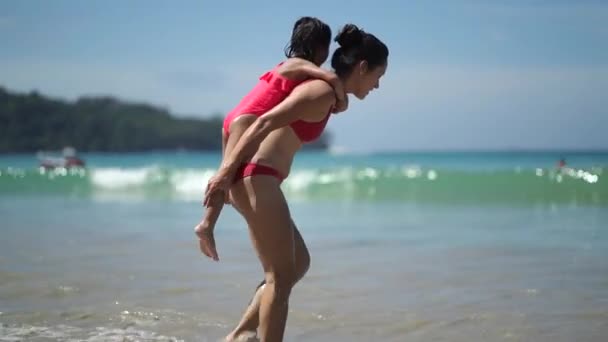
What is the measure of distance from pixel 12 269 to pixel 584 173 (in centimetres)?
1561

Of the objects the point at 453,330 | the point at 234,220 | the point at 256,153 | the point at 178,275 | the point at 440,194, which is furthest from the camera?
the point at 440,194

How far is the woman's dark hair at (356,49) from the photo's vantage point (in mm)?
3223

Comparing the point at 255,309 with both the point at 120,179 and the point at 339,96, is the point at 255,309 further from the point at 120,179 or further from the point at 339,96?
the point at 120,179

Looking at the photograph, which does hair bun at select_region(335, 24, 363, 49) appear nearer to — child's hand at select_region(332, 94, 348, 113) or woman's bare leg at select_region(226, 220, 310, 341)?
child's hand at select_region(332, 94, 348, 113)

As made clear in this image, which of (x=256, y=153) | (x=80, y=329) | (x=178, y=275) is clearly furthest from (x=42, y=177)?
(x=256, y=153)

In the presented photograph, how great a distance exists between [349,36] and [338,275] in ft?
11.3

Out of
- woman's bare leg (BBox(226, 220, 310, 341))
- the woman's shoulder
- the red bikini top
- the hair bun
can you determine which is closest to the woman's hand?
the red bikini top

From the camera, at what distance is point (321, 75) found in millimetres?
3141

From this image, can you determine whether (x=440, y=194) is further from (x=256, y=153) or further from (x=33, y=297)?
(x=256, y=153)

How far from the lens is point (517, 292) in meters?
5.55

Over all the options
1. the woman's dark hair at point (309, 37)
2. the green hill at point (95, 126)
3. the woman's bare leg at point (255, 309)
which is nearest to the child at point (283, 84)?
the woman's dark hair at point (309, 37)

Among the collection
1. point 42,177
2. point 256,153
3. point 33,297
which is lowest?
point 42,177

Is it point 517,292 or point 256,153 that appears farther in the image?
point 517,292

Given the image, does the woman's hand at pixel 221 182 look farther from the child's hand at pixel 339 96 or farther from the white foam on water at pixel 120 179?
the white foam on water at pixel 120 179
